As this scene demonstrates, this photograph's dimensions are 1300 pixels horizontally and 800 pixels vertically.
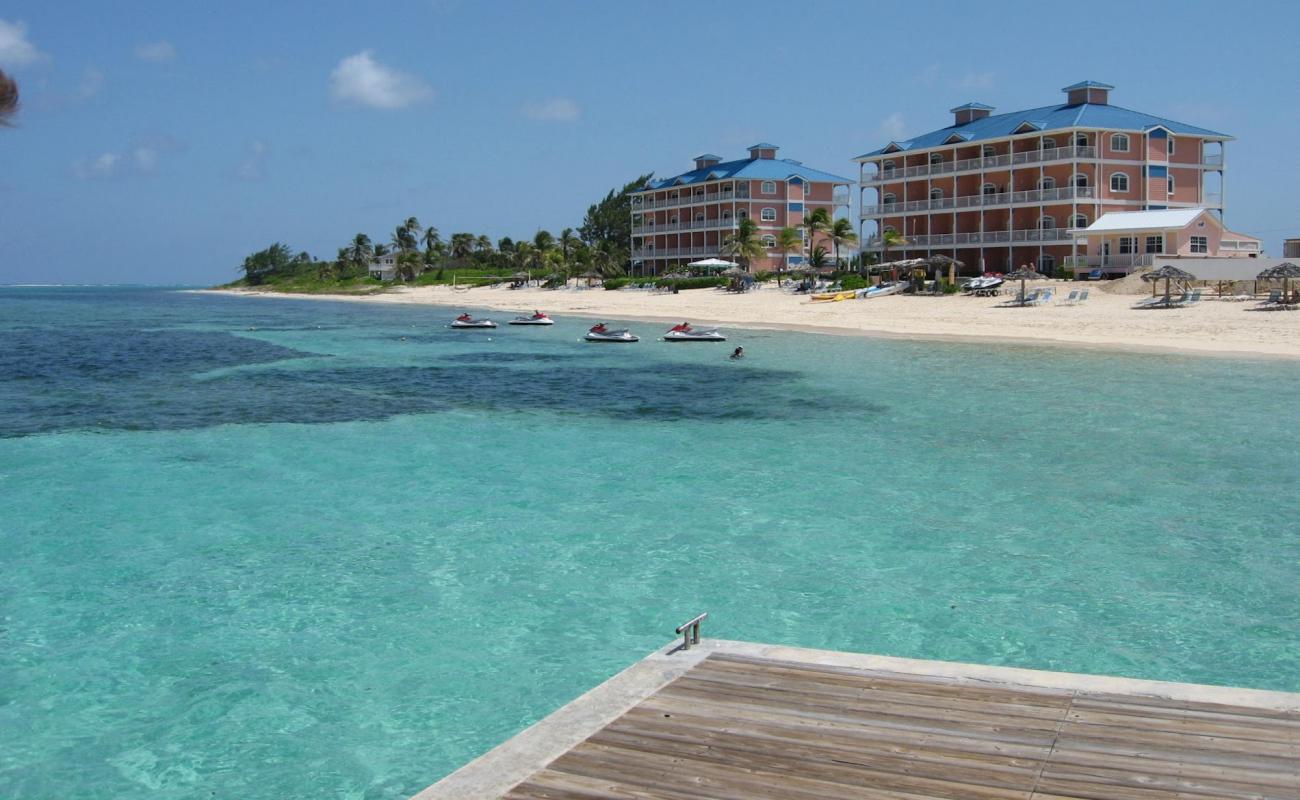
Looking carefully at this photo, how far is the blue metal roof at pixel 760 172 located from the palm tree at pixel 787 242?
18.3ft

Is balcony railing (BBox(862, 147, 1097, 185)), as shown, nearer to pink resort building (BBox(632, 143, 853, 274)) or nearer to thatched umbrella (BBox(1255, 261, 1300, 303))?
pink resort building (BBox(632, 143, 853, 274))

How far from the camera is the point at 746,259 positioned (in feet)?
276

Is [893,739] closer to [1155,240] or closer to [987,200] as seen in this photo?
[1155,240]

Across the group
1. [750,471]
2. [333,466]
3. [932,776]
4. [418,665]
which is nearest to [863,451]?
[750,471]

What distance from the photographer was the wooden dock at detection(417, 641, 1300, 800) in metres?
5.38

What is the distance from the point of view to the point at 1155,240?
191 feet

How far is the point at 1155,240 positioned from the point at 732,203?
Answer: 1632 inches

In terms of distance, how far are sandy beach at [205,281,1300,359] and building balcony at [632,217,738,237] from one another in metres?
15.7

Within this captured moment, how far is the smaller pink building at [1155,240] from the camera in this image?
188ft

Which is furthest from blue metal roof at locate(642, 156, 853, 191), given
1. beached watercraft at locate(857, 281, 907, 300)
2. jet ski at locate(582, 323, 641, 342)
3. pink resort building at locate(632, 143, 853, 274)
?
jet ski at locate(582, 323, 641, 342)

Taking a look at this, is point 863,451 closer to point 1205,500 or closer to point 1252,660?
point 1205,500

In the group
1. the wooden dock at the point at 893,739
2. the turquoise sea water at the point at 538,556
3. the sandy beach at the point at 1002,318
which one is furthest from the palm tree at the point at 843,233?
the wooden dock at the point at 893,739

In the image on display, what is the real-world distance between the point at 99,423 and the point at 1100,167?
5845 centimetres

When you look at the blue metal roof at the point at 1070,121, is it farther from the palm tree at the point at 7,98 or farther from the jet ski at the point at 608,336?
the palm tree at the point at 7,98
